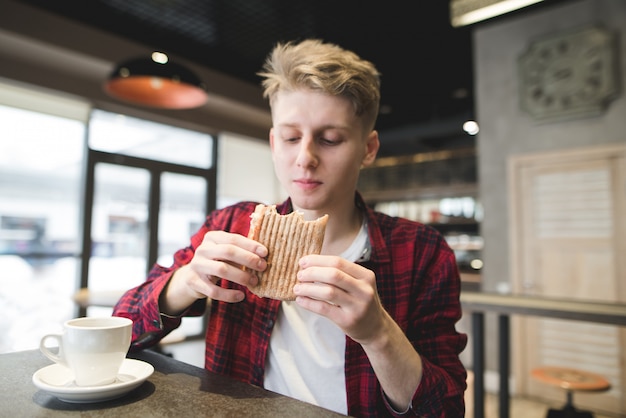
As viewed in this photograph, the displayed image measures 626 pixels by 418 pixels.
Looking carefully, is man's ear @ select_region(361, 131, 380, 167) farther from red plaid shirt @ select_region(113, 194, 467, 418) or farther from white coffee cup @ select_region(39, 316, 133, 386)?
white coffee cup @ select_region(39, 316, 133, 386)

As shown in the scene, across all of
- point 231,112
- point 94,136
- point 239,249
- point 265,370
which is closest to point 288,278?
point 239,249

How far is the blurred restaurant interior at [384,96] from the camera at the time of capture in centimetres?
385

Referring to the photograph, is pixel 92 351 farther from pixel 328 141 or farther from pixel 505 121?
pixel 505 121

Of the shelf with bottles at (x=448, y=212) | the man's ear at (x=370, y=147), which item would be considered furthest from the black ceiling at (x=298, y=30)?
the man's ear at (x=370, y=147)

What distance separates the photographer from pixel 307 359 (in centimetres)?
108

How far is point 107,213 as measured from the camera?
18.2ft

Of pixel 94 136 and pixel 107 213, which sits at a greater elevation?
pixel 94 136

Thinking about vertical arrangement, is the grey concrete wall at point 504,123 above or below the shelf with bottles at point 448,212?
above

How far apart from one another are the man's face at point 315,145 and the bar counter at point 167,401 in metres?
0.45

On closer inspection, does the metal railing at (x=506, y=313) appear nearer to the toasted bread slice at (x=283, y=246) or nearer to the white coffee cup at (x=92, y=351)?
the toasted bread slice at (x=283, y=246)

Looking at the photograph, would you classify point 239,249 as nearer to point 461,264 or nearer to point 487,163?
point 487,163

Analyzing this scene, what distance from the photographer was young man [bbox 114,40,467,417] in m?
0.88

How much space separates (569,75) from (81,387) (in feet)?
14.9

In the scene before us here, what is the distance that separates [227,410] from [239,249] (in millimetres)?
270
